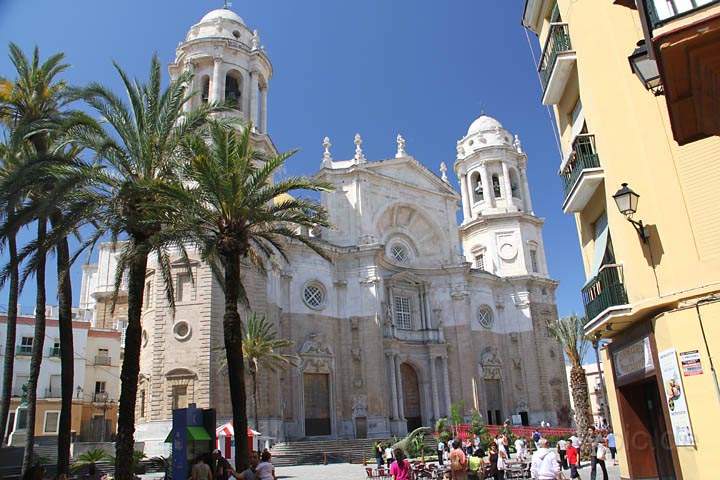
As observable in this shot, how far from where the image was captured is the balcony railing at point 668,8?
6275mm

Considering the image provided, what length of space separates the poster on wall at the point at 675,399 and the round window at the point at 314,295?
2722 cm

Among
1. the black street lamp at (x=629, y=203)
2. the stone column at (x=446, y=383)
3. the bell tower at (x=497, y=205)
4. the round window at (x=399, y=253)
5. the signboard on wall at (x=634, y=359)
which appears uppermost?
the bell tower at (x=497, y=205)

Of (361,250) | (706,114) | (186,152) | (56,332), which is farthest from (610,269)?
(56,332)

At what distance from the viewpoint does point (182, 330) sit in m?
Result: 29.7

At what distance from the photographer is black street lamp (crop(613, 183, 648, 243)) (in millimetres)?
11000

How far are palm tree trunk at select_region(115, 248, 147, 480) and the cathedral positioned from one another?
13.8 metres

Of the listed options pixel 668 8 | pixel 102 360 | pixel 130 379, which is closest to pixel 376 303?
pixel 102 360

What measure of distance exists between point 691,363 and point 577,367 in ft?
74.3

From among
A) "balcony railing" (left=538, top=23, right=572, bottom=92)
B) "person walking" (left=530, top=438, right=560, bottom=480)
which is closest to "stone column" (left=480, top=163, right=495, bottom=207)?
"balcony railing" (left=538, top=23, right=572, bottom=92)

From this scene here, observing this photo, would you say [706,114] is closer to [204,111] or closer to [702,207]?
[702,207]

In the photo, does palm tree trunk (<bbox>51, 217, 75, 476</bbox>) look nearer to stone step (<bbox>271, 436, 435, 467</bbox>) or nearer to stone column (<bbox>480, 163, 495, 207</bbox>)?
stone step (<bbox>271, 436, 435, 467</bbox>)

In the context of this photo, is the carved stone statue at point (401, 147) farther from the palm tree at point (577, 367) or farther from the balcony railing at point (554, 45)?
the balcony railing at point (554, 45)

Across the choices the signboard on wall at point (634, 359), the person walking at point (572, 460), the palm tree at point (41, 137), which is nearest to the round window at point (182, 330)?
the palm tree at point (41, 137)

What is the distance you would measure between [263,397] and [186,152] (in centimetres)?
1734
